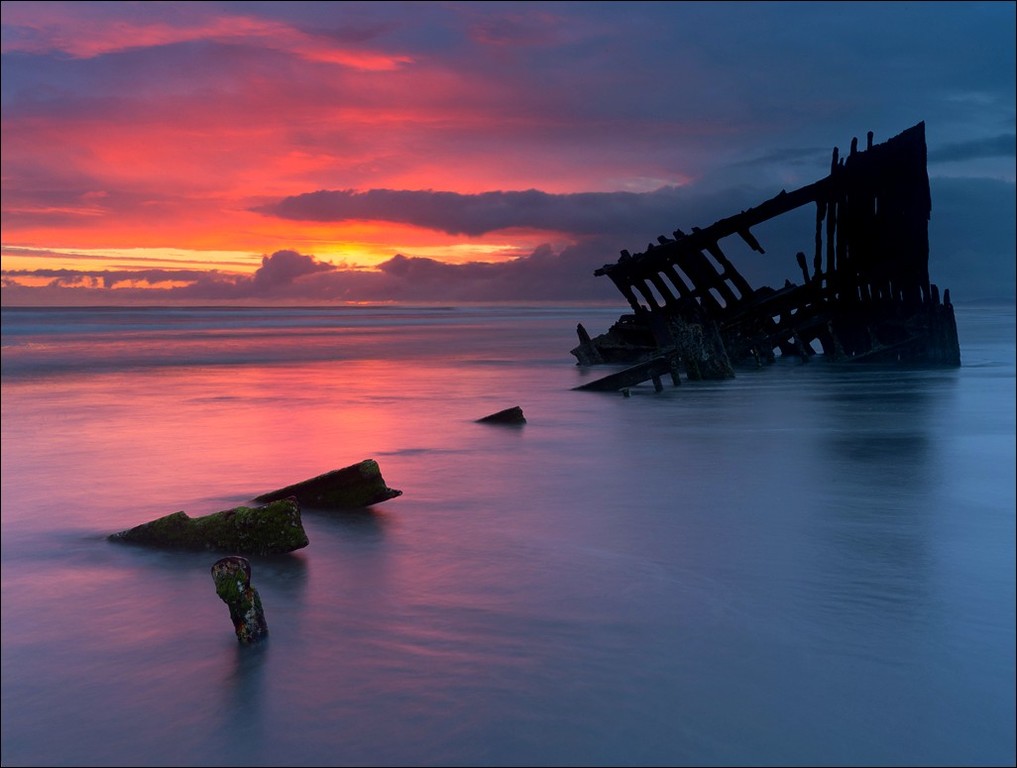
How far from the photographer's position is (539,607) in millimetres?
5676

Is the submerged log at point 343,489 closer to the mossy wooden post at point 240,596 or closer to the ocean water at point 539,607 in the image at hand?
→ the ocean water at point 539,607

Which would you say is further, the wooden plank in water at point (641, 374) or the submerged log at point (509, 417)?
the wooden plank in water at point (641, 374)

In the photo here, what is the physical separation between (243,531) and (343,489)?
1.56 m

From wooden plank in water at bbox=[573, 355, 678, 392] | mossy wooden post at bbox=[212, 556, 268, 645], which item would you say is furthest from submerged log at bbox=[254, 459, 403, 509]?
wooden plank in water at bbox=[573, 355, 678, 392]

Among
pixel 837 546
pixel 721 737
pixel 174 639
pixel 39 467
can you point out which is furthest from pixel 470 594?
pixel 39 467

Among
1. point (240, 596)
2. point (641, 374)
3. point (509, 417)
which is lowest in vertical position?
point (240, 596)

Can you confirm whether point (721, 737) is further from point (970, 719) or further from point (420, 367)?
point (420, 367)

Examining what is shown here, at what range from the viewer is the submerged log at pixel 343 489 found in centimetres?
829

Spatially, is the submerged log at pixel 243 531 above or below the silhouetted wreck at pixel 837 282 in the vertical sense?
below

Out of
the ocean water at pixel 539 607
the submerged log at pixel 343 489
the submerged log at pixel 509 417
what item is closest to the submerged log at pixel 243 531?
the ocean water at pixel 539 607

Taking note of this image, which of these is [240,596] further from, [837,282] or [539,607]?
[837,282]

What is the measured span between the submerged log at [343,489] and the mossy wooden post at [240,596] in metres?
3.11

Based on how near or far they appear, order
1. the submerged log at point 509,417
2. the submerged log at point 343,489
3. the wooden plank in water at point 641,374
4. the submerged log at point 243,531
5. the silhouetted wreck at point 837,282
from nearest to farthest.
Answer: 1. the submerged log at point 243,531
2. the submerged log at point 343,489
3. the submerged log at point 509,417
4. the wooden plank in water at point 641,374
5. the silhouetted wreck at point 837,282

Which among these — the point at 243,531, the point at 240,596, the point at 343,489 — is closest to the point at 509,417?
the point at 343,489
